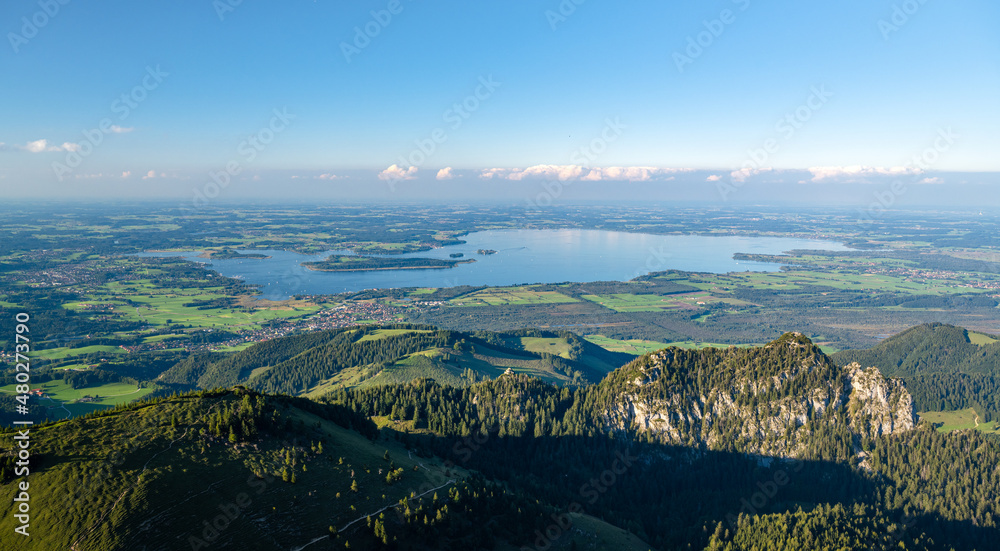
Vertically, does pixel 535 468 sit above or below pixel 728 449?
above

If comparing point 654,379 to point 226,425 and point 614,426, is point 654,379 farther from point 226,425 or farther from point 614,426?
point 226,425

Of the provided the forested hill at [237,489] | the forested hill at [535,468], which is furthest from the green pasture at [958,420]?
the forested hill at [237,489]

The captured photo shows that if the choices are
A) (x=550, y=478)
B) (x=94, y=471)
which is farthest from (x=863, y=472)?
(x=94, y=471)

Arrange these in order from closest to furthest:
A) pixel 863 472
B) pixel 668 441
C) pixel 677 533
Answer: pixel 677 533 < pixel 863 472 < pixel 668 441

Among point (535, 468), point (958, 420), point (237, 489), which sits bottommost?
point (958, 420)

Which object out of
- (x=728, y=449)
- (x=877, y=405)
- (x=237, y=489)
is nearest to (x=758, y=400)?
(x=728, y=449)

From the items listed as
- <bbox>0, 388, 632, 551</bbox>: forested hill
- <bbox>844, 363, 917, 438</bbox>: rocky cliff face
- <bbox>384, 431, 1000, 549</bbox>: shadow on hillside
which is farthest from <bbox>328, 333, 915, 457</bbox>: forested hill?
<bbox>0, 388, 632, 551</bbox>: forested hill

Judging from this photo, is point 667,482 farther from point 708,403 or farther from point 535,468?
point 535,468

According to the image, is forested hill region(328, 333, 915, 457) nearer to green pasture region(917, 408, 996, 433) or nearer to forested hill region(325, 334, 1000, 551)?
forested hill region(325, 334, 1000, 551)
